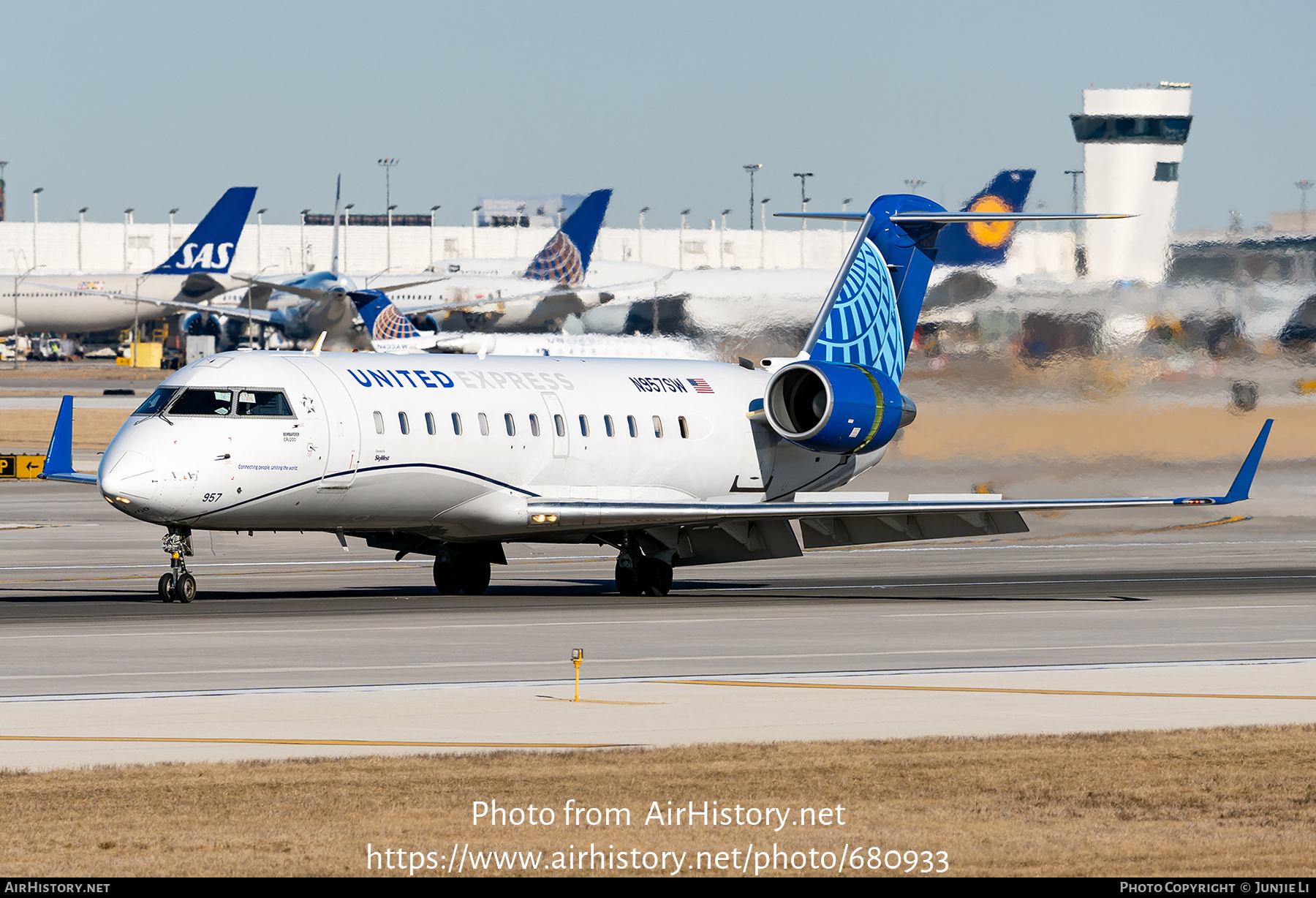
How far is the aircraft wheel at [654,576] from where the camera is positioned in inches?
1304

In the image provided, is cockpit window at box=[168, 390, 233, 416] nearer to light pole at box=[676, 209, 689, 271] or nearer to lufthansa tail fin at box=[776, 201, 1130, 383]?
lufthansa tail fin at box=[776, 201, 1130, 383]

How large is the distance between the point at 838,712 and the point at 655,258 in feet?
462

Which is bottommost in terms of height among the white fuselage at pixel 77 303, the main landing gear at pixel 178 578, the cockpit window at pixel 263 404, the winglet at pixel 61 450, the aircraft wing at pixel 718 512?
the white fuselage at pixel 77 303

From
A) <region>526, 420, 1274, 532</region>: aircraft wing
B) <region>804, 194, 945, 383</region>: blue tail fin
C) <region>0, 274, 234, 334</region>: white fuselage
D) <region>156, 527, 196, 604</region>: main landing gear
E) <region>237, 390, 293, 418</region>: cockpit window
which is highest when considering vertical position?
<region>804, 194, 945, 383</region>: blue tail fin

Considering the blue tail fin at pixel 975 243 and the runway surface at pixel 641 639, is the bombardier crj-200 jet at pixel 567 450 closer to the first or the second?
the runway surface at pixel 641 639

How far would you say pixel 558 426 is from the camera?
32500 mm

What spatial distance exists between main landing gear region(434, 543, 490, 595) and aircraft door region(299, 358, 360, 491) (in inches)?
157

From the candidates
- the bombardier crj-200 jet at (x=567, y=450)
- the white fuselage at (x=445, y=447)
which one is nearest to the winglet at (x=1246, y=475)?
the bombardier crj-200 jet at (x=567, y=450)

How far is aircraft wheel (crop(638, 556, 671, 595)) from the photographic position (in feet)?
109

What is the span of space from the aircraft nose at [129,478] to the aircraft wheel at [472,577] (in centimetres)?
692

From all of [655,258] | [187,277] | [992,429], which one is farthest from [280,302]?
[992,429]

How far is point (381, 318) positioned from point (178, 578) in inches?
2434

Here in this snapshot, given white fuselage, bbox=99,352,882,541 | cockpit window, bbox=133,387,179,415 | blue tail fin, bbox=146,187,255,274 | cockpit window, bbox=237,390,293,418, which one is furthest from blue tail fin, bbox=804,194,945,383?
blue tail fin, bbox=146,187,255,274

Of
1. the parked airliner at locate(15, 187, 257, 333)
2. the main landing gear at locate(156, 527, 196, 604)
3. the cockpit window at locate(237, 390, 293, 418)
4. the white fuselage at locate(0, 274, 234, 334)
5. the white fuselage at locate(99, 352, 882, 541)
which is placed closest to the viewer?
the white fuselage at locate(99, 352, 882, 541)
